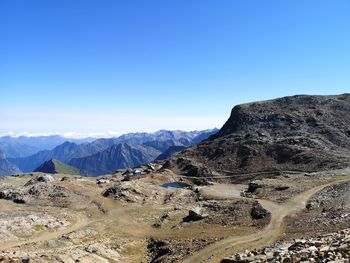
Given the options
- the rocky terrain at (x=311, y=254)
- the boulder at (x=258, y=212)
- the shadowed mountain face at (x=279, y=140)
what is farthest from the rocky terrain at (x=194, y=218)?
the shadowed mountain face at (x=279, y=140)

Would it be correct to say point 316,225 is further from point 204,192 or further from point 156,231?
point 204,192

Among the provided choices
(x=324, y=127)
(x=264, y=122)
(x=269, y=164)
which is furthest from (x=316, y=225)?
(x=264, y=122)

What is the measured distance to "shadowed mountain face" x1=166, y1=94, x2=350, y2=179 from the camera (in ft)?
444

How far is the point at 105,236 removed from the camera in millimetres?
63000

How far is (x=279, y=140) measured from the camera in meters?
153

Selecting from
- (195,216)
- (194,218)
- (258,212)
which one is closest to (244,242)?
(258,212)

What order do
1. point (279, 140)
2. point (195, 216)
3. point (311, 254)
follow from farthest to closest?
1. point (279, 140)
2. point (195, 216)
3. point (311, 254)

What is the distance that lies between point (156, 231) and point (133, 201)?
21.8m

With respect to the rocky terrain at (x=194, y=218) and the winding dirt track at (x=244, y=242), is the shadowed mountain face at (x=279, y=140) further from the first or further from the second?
the winding dirt track at (x=244, y=242)

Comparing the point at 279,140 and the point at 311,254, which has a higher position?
the point at 279,140

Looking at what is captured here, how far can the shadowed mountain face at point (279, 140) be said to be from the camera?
5330 inches

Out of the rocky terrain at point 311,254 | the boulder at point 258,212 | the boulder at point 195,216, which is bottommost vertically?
the boulder at point 195,216

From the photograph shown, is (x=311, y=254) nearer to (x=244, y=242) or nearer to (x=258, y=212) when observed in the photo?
(x=244, y=242)

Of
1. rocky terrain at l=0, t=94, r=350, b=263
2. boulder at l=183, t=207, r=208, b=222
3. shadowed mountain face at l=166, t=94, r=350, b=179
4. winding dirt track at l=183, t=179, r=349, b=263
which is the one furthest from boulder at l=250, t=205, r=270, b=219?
shadowed mountain face at l=166, t=94, r=350, b=179
